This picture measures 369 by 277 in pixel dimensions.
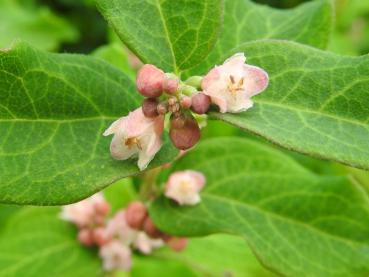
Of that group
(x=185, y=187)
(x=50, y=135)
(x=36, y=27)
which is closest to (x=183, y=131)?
(x=50, y=135)

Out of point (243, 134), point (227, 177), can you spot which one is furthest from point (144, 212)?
point (243, 134)

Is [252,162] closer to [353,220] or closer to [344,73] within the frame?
[353,220]

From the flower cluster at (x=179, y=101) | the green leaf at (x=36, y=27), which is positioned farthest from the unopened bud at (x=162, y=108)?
the green leaf at (x=36, y=27)

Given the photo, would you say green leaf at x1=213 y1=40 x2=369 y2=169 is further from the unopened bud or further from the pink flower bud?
the pink flower bud

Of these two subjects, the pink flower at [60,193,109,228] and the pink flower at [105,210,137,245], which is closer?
the pink flower at [105,210,137,245]

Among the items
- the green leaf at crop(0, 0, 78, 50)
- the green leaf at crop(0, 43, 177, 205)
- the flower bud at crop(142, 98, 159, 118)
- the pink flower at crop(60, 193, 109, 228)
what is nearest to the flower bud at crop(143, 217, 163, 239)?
the pink flower at crop(60, 193, 109, 228)
